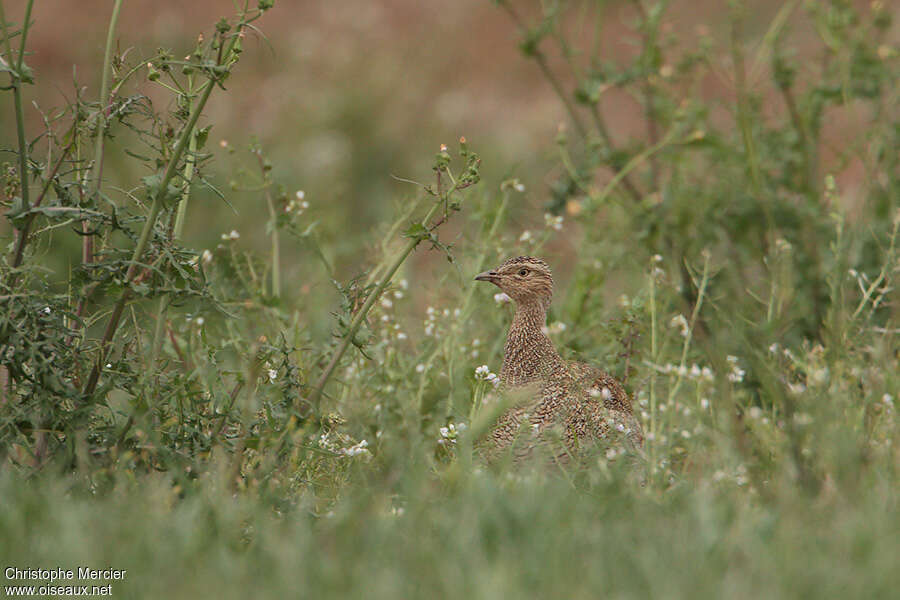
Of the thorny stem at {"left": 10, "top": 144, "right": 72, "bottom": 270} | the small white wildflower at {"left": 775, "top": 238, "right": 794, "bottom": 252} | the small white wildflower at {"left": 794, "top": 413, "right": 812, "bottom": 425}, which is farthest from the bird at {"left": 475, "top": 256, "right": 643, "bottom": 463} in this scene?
the thorny stem at {"left": 10, "top": 144, "right": 72, "bottom": 270}

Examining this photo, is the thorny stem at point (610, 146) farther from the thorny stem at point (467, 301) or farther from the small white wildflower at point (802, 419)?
the small white wildflower at point (802, 419)

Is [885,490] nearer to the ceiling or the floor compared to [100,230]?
nearer to the floor

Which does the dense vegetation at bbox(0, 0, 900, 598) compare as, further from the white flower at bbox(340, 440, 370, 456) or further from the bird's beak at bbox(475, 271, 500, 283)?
the bird's beak at bbox(475, 271, 500, 283)

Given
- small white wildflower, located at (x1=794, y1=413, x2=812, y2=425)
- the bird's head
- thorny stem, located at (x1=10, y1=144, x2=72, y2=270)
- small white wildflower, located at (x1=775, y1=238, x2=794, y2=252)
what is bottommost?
small white wildflower, located at (x1=794, y1=413, x2=812, y2=425)

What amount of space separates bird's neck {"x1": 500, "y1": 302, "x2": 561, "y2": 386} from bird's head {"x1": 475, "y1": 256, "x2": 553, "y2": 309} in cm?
4

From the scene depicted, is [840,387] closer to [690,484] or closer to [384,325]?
[690,484]

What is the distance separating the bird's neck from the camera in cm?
457

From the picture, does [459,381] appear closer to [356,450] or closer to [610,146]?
[356,450]

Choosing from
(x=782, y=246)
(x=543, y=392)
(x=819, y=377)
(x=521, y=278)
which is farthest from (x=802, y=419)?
(x=782, y=246)

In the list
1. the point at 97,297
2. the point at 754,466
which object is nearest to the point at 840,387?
the point at 754,466

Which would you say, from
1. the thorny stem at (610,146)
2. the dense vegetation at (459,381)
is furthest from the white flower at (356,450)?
the thorny stem at (610,146)

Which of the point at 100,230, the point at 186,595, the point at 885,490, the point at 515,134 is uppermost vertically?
the point at 515,134

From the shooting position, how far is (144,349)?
4.23m

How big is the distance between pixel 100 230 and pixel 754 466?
7.18 feet
